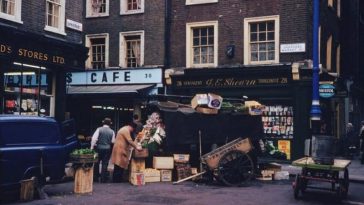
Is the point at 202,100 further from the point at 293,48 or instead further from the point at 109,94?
the point at 109,94

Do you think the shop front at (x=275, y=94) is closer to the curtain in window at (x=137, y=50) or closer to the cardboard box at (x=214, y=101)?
the curtain in window at (x=137, y=50)

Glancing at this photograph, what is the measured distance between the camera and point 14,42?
1527 cm

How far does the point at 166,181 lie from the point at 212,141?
6.02ft

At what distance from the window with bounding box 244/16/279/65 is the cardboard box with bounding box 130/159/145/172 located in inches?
358

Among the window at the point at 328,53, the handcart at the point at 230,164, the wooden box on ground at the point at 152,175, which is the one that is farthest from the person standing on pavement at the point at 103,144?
the window at the point at 328,53

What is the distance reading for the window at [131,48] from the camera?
78.1 ft

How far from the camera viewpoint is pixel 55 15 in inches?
698

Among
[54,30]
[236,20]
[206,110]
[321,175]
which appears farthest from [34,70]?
[321,175]

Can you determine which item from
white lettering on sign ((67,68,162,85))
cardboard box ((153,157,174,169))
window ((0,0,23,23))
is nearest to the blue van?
cardboard box ((153,157,174,169))

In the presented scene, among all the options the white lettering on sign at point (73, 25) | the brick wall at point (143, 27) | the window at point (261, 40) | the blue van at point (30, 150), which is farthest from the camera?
the brick wall at point (143, 27)

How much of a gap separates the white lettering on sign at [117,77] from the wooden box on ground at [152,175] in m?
9.64

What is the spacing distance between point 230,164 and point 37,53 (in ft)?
25.5

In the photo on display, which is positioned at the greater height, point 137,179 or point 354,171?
point 137,179

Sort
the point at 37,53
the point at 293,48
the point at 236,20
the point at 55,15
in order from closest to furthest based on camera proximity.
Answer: the point at 37,53 < the point at 55,15 < the point at 293,48 < the point at 236,20
